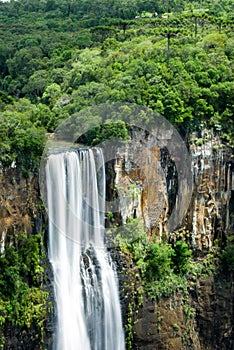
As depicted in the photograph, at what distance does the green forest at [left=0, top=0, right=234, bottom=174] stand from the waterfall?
3.24 feet

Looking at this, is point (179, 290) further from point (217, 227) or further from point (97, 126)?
point (97, 126)

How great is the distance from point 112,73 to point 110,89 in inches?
57.0

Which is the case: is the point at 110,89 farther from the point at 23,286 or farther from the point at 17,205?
the point at 23,286

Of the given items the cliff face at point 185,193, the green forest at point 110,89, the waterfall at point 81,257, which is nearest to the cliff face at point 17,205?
the green forest at point 110,89

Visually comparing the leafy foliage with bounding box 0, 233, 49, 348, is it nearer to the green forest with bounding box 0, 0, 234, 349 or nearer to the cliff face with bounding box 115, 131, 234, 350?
the green forest with bounding box 0, 0, 234, 349

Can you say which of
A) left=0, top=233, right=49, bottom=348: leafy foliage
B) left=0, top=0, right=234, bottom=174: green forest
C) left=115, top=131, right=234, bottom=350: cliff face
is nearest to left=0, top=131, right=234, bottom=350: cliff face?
left=115, top=131, right=234, bottom=350: cliff face

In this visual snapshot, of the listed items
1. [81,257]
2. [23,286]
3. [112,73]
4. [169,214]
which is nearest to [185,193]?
[169,214]

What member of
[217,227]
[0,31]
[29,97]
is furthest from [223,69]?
[0,31]

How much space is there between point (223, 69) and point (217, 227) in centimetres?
465

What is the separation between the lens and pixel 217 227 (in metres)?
18.6

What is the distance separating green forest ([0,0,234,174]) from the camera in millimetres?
17297

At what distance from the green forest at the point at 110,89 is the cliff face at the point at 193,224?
43cm

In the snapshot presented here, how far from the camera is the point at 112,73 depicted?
19203 mm

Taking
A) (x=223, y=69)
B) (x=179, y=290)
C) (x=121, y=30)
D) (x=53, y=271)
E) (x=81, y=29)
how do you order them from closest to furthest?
(x=53, y=271) < (x=179, y=290) < (x=223, y=69) < (x=121, y=30) < (x=81, y=29)
